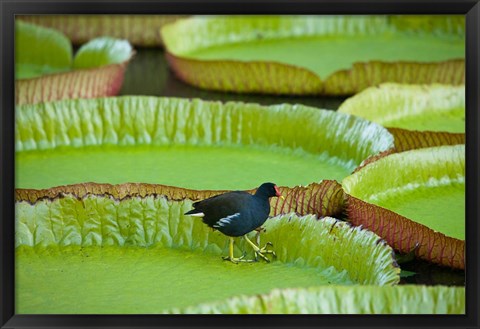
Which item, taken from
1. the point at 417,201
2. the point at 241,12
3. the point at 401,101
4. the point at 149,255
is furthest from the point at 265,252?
the point at 401,101

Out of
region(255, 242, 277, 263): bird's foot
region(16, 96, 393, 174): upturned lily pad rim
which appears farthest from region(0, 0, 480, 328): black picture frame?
region(16, 96, 393, 174): upturned lily pad rim

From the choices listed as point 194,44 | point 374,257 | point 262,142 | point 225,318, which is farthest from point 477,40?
point 194,44

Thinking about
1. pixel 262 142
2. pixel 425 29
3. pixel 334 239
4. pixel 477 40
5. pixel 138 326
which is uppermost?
pixel 425 29

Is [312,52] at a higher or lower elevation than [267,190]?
higher

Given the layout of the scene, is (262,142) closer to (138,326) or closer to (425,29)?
(138,326)

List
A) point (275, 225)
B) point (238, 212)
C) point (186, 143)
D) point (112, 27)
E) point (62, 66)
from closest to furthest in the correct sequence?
point (238, 212)
point (275, 225)
point (186, 143)
point (62, 66)
point (112, 27)

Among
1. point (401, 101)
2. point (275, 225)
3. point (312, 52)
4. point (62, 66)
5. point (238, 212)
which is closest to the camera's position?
point (238, 212)

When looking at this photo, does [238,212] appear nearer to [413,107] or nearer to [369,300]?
[369,300]
